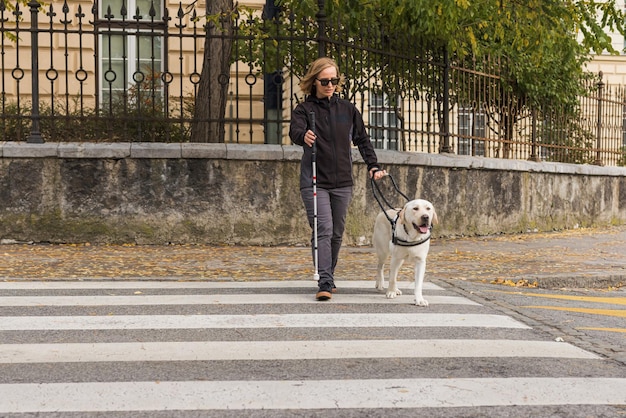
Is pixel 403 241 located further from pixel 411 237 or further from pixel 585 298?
pixel 585 298

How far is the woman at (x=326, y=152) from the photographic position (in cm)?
795

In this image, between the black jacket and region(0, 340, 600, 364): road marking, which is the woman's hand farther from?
region(0, 340, 600, 364): road marking

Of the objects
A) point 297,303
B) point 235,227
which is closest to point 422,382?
point 297,303

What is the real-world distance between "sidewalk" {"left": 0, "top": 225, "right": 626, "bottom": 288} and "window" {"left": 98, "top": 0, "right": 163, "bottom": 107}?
7.32 ft

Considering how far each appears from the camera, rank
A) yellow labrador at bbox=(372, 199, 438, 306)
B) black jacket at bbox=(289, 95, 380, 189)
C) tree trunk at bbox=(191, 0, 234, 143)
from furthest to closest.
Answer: tree trunk at bbox=(191, 0, 234, 143) < black jacket at bbox=(289, 95, 380, 189) < yellow labrador at bbox=(372, 199, 438, 306)

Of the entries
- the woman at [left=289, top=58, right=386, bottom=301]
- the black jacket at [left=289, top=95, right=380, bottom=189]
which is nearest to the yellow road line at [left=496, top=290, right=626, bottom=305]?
the woman at [left=289, top=58, right=386, bottom=301]

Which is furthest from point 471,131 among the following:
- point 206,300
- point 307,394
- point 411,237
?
point 307,394

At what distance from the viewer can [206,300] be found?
7809 mm

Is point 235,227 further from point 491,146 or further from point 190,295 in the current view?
point 491,146

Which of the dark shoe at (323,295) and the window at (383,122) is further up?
the window at (383,122)

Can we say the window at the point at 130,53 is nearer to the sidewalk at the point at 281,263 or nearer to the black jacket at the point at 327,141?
the sidewalk at the point at 281,263

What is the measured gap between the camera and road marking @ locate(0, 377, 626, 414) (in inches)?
179

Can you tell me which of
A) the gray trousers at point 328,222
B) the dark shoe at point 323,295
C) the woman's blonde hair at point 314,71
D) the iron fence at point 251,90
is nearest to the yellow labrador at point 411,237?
the gray trousers at point 328,222

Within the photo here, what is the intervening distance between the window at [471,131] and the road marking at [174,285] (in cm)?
687
